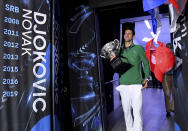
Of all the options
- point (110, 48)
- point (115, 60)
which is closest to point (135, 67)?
point (115, 60)

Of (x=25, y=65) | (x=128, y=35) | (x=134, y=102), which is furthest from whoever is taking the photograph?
(x=128, y=35)

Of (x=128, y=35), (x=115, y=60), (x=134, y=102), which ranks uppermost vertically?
(x=128, y=35)

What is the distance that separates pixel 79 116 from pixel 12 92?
1.16m

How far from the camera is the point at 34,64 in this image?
1.85 m

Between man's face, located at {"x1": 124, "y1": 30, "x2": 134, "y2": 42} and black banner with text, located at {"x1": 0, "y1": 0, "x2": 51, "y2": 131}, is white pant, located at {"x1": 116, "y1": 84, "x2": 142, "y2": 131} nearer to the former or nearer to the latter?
man's face, located at {"x1": 124, "y1": 30, "x2": 134, "y2": 42}

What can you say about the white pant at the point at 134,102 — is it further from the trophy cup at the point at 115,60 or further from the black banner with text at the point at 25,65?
the black banner with text at the point at 25,65

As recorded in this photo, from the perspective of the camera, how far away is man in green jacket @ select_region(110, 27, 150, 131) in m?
2.06

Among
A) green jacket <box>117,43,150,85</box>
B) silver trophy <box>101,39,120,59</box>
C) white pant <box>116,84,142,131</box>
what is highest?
silver trophy <box>101,39,120,59</box>

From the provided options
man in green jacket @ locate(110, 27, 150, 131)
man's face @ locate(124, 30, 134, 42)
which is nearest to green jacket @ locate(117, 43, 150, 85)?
man in green jacket @ locate(110, 27, 150, 131)

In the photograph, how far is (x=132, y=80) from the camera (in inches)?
82.5

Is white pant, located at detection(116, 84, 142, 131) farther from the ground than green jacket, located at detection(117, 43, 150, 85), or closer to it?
closer to it

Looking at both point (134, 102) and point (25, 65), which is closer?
point (25, 65)

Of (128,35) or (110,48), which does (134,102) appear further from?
(128,35)

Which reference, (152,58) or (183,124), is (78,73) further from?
(183,124)
